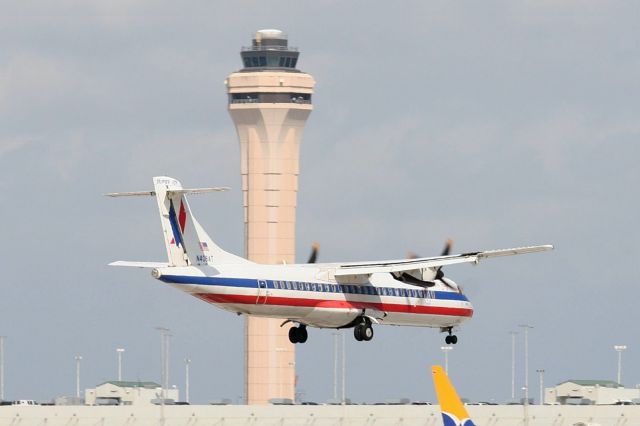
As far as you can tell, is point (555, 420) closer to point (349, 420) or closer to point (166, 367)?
point (349, 420)

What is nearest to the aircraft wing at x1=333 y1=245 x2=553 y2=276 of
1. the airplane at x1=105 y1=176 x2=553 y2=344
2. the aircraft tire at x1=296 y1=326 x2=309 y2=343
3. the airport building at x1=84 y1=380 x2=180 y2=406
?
the airplane at x1=105 y1=176 x2=553 y2=344

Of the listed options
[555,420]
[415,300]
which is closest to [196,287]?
[415,300]

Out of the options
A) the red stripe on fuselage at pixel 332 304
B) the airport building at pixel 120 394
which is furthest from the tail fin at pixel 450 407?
the airport building at pixel 120 394

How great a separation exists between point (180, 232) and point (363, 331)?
1241 centimetres

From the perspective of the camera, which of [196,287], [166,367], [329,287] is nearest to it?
[196,287]

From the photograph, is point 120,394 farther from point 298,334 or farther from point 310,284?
point 310,284

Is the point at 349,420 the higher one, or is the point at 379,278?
the point at 379,278

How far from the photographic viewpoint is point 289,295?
4072 inches

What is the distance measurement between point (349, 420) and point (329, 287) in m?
53.7

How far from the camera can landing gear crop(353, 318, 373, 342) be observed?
353 feet

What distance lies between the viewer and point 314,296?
4144 inches

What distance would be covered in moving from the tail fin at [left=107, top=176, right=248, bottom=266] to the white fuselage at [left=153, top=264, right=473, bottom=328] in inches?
51.3

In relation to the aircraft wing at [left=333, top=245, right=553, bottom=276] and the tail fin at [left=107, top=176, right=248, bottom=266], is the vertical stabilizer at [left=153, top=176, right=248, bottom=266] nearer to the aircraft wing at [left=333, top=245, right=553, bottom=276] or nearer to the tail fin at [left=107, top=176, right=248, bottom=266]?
the tail fin at [left=107, top=176, right=248, bottom=266]

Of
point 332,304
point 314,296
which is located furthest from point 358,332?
point 314,296
